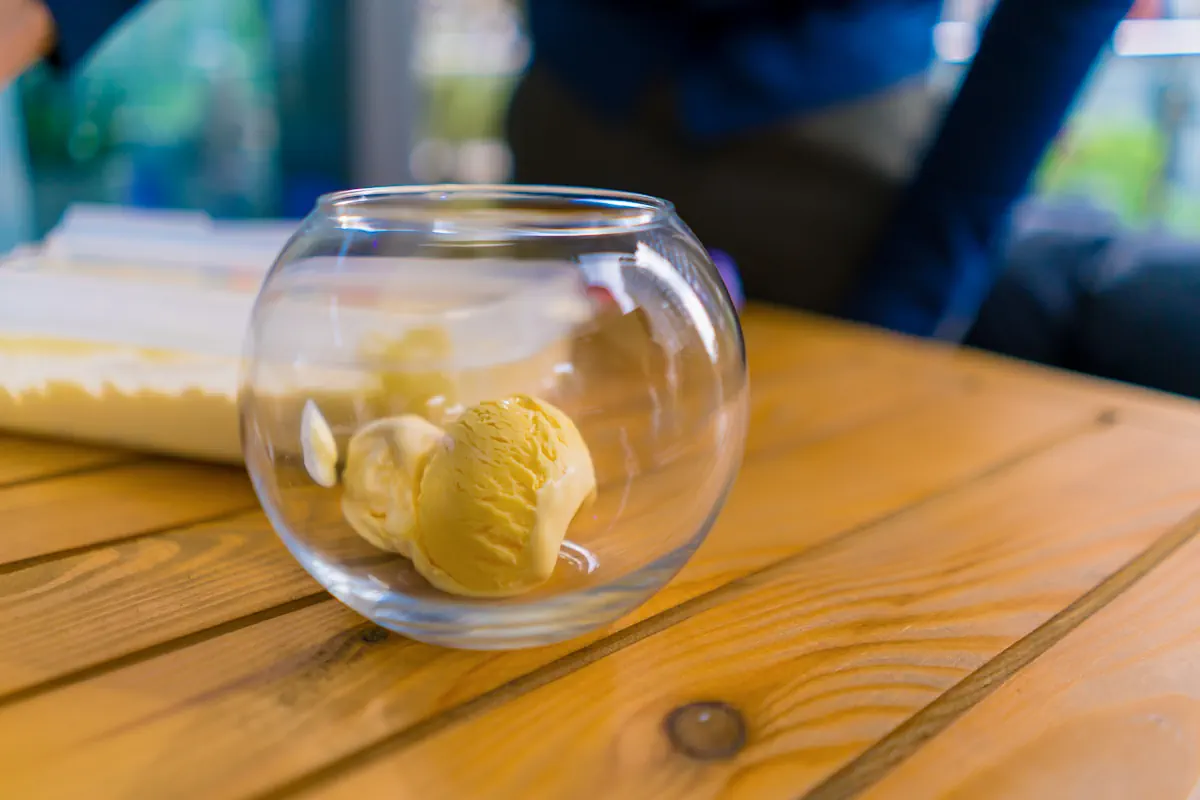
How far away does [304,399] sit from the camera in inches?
13.1

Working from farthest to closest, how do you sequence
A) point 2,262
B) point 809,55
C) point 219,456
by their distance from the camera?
1. point 809,55
2. point 2,262
3. point 219,456

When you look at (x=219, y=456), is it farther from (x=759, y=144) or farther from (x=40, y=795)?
(x=759, y=144)

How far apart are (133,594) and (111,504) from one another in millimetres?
108

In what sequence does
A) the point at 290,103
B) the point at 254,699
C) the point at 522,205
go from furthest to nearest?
the point at 290,103, the point at 522,205, the point at 254,699

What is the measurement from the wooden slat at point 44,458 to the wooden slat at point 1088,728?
44 cm

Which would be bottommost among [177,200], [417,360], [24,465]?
[177,200]

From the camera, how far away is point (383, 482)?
35 cm

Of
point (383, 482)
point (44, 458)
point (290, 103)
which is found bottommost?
point (290, 103)

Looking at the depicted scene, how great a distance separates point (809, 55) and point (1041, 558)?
0.88 m

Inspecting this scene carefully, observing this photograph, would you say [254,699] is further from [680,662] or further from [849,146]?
[849,146]

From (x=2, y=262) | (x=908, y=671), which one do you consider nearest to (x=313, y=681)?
(x=908, y=671)

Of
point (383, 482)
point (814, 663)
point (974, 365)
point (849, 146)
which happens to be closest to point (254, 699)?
point (383, 482)

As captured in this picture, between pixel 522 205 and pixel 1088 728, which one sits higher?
pixel 522 205

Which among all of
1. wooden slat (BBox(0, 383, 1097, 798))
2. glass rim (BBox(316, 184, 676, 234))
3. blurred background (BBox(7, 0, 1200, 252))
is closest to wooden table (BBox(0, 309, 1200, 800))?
wooden slat (BBox(0, 383, 1097, 798))
